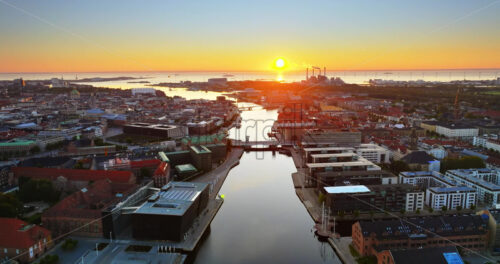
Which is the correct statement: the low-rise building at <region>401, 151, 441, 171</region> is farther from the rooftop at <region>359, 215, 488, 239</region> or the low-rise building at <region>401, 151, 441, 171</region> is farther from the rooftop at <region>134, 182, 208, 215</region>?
the rooftop at <region>134, 182, 208, 215</region>

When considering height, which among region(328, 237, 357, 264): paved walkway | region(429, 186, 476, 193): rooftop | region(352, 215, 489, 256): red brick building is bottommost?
region(328, 237, 357, 264): paved walkway

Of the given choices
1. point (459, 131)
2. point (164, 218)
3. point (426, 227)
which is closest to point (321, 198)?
point (426, 227)

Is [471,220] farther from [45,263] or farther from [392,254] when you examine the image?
[45,263]

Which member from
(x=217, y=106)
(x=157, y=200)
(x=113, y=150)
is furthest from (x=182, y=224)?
(x=217, y=106)

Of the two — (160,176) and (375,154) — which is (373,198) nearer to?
(375,154)

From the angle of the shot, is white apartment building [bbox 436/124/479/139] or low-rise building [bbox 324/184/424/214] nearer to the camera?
low-rise building [bbox 324/184/424/214]

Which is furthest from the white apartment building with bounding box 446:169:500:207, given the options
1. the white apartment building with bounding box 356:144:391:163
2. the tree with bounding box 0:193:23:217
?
the tree with bounding box 0:193:23:217
